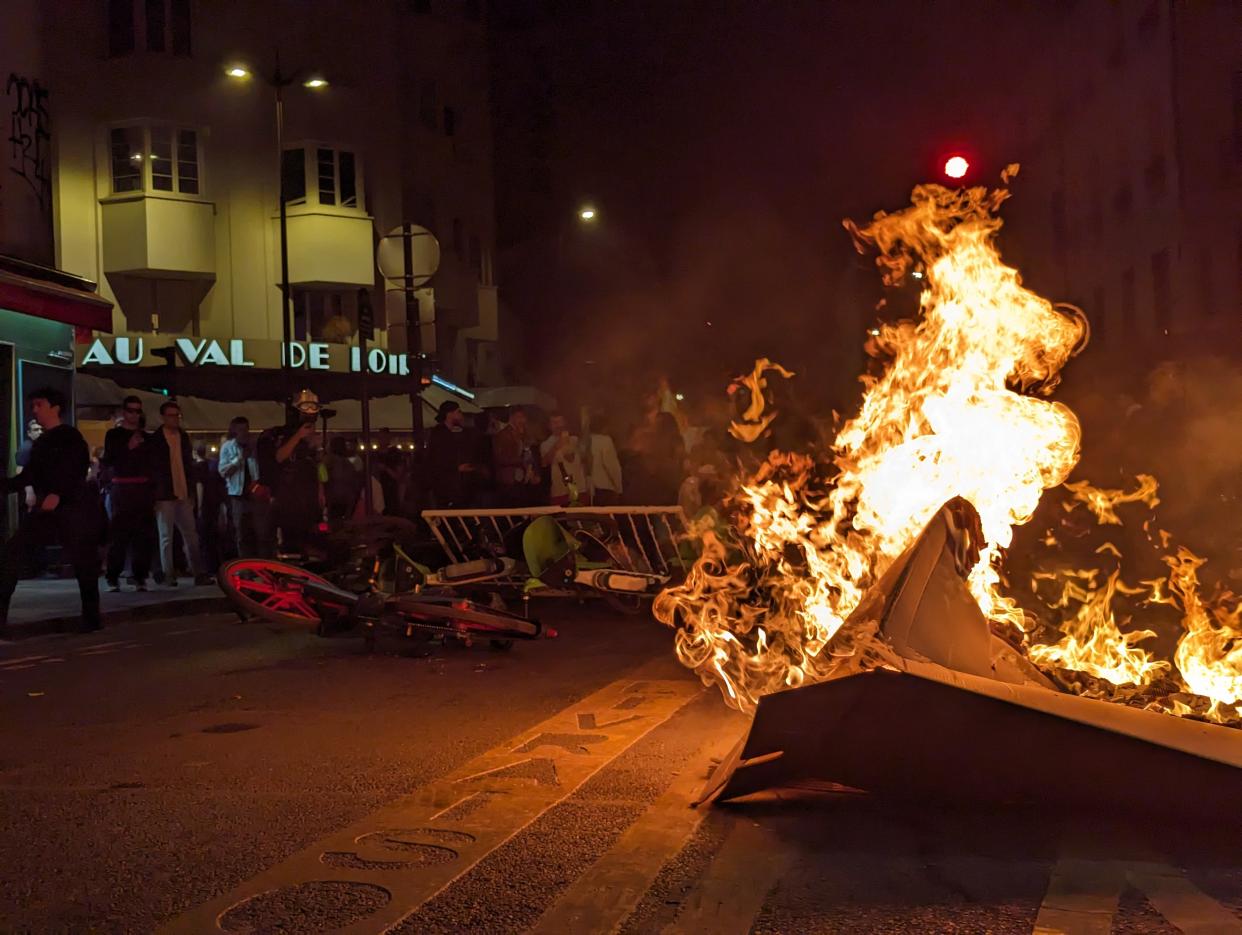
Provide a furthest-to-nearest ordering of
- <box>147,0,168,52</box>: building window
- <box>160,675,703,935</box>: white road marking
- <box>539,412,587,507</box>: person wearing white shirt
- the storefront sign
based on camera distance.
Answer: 1. <box>147,0,168,52</box>: building window
2. the storefront sign
3. <box>539,412,587,507</box>: person wearing white shirt
4. <box>160,675,703,935</box>: white road marking

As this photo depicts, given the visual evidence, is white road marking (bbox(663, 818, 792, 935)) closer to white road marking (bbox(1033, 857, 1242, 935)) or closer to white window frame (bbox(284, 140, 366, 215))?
white road marking (bbox(1033, 857, 1242, 935))

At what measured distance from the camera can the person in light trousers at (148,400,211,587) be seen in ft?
45.3

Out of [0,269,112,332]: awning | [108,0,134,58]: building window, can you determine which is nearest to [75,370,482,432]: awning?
[108,0,134,58]: building window

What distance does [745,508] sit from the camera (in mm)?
11273

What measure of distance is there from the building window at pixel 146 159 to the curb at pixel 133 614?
22741mm

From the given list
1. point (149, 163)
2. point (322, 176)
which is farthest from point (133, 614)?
point (322, 176)

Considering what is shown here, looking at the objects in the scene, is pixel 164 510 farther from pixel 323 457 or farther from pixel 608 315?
pixel 608 315

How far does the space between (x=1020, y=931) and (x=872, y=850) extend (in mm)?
801

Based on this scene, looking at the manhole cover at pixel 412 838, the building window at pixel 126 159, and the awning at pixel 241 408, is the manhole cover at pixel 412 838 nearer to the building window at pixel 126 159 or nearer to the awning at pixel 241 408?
the awning at pixel 241 408

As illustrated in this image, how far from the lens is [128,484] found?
1346 cm

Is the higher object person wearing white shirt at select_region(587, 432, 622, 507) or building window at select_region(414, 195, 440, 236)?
building window at select_region(414, 195, 440, 236)

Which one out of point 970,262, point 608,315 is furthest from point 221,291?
point 970,262

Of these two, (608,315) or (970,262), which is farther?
(608,315)

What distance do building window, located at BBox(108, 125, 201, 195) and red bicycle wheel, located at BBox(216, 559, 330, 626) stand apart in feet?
88.8
